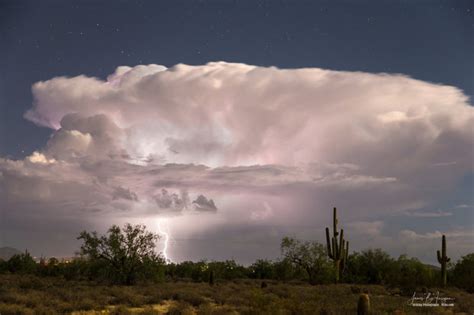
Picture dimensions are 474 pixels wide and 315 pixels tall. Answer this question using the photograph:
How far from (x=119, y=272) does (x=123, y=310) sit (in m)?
16.7

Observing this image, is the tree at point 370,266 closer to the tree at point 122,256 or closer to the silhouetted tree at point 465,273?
the silhouetted tree at point 465,273

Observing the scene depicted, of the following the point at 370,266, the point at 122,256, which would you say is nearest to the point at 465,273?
the point at 370,266

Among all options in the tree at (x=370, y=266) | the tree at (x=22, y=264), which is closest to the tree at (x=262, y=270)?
the tree at (x=370, y=266)

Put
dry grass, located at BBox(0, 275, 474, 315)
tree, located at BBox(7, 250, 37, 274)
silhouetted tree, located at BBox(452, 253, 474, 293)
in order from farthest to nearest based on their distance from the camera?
tree, located at BBox(7, 250, 37, 274) < silhouetted tree, located at BBox(452, 253, 474, 293) < dry grass, located at BBox(0, 275, 474, 315)

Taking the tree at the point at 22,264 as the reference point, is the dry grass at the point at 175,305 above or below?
above

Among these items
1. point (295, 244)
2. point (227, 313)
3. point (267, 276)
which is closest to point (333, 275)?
point (295, 244)

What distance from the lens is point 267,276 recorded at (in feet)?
184

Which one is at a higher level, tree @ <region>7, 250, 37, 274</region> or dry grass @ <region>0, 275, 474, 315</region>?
dry grass @ <region>0, 275, 474, 315</region>

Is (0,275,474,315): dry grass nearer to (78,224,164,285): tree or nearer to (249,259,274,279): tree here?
(78,224,164,285): tree

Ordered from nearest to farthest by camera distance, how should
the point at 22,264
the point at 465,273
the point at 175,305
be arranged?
1. the point at 175,305
2. the point at 465,273
3. the point at 22,264

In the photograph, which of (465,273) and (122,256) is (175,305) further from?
(465,273)

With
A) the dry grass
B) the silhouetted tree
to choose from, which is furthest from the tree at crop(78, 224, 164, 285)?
the silhouetted tree

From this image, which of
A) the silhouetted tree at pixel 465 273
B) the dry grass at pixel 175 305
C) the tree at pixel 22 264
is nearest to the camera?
the dry grass at pixel 175 305

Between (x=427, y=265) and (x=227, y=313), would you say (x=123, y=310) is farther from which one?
(x=427, y=265)
